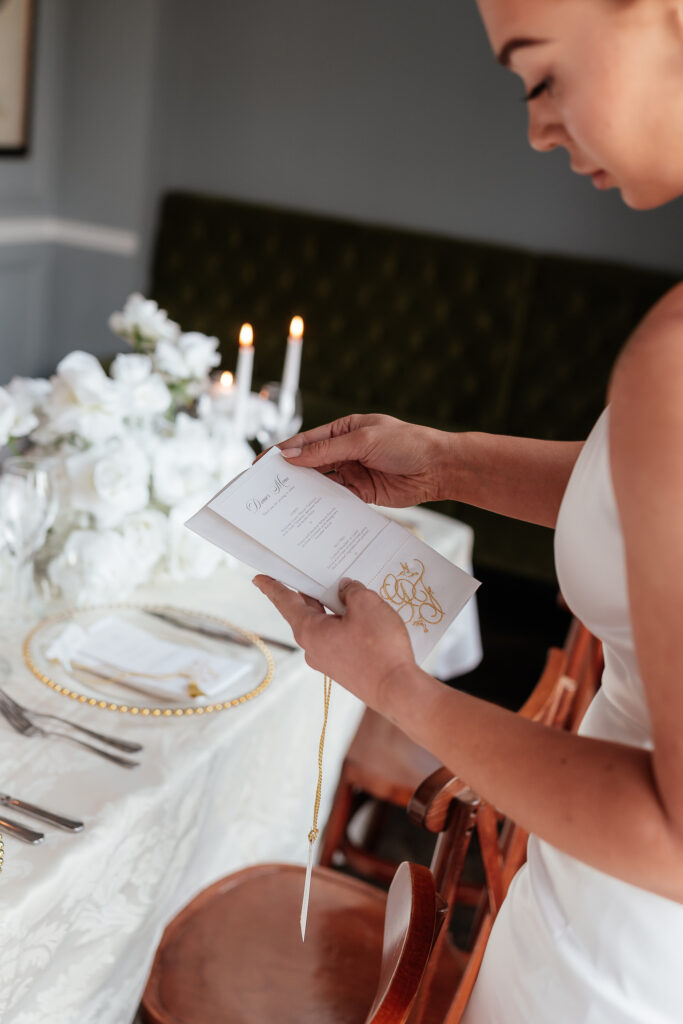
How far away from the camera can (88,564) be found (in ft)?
5.12

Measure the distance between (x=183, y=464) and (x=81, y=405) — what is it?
0.62 feet

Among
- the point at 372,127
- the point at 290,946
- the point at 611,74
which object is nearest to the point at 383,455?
the point at 611,74

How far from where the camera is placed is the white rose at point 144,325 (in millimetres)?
1899

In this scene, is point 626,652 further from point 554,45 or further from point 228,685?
point 228,685

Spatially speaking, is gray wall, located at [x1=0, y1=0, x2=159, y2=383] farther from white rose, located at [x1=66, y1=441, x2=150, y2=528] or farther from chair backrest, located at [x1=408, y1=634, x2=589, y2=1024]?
chair backrest, located at [x1=408, y1=634, x2=589, y2=1024]

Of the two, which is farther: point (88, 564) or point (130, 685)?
point (88, 564)

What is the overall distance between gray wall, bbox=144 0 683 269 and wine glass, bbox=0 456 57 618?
3.33 metres

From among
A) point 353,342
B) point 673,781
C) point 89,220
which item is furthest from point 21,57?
point 673,781

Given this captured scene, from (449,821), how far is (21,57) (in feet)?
13.5

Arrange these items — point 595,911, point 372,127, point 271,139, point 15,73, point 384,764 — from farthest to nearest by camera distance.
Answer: point 271,139 < point 372,127 < point 15,73 < point 384,764 < point 595,911

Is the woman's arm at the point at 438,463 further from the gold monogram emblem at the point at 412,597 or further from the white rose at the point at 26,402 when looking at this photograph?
the white rose at the point at 26,402

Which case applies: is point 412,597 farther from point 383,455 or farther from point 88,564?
point 88,564

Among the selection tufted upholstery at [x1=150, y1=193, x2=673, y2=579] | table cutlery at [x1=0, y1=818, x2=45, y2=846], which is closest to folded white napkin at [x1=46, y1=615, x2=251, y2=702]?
table cutlery at [x1=0, y1=818, x2=45, y2=846]

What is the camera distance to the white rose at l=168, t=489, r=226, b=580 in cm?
166
